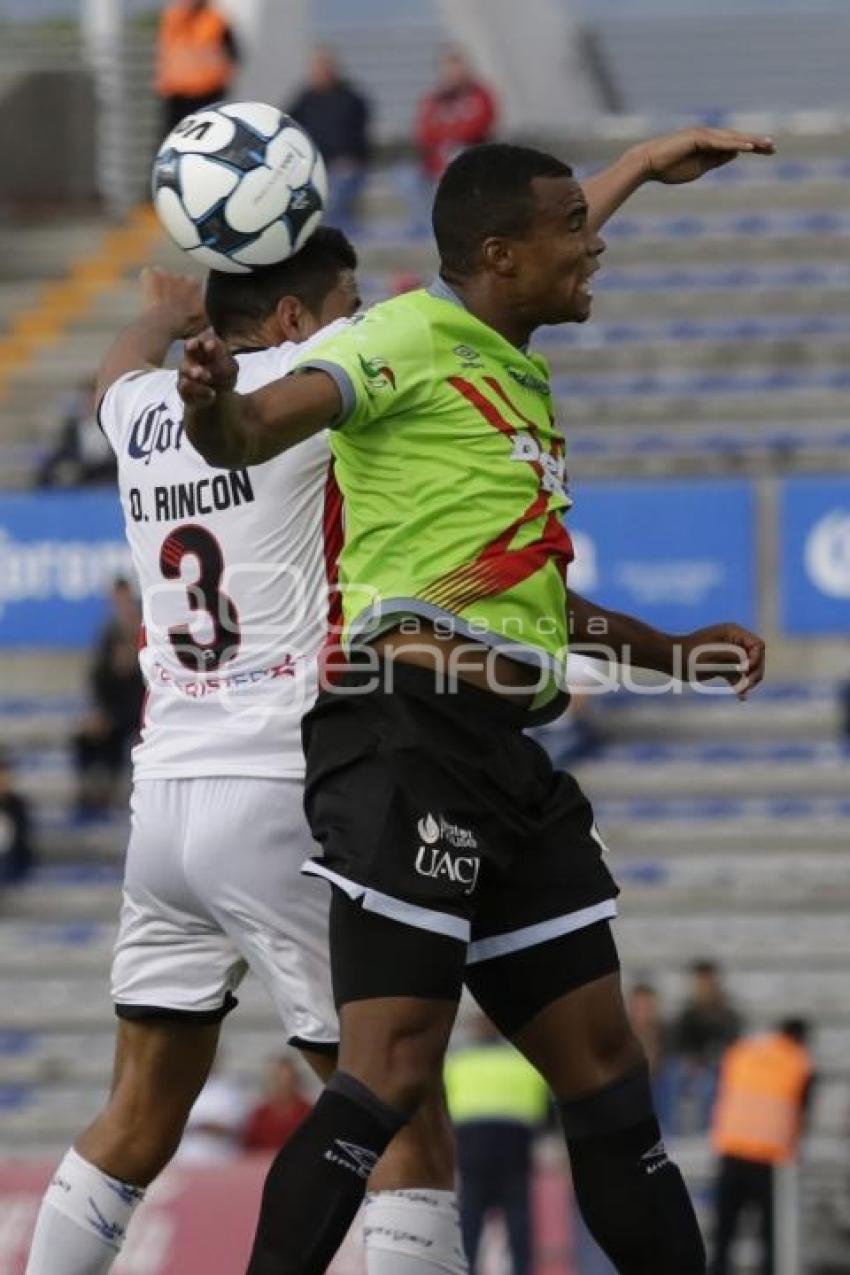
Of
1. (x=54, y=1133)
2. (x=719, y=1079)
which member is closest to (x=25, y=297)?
(x=54, y=1133)

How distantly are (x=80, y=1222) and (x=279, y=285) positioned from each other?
5.97ft

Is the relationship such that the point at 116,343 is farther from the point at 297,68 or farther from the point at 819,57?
the point at 819,57

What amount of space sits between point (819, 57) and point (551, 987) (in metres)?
19.4

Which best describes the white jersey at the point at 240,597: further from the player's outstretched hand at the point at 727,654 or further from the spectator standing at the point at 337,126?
the spectator standing at the point at 337,126

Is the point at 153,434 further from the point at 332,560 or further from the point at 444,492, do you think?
the point at 444,492

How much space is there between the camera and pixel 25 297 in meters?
21.5

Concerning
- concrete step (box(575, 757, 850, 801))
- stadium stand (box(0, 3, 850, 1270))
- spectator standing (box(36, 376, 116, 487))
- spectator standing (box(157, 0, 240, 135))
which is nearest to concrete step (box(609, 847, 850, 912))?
stadium stand (box(0, 3, 850, 1270))

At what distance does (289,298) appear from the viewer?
5613 millimetres

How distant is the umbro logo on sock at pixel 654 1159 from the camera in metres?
5.14

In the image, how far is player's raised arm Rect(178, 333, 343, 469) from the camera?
4.44 meters

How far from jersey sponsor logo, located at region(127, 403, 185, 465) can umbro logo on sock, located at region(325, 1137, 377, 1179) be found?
4.68 ft

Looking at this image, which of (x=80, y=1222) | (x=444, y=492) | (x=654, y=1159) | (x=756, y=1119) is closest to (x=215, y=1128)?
(x=756, y=1119)

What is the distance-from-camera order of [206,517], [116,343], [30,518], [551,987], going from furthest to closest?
[30,518]
[116,343]
[206,517]
[551,987]


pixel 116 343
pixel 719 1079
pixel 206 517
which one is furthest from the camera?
pixel 719 1079
